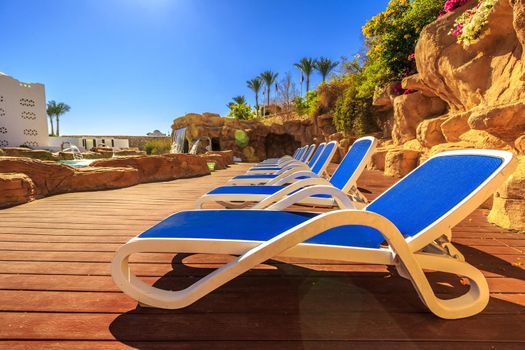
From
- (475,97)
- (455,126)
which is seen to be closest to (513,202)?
(455,126)

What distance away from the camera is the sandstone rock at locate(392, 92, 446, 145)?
7.23 meters

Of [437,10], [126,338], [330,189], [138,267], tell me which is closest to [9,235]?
[138,267]

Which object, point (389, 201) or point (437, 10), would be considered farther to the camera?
point (437, 10)

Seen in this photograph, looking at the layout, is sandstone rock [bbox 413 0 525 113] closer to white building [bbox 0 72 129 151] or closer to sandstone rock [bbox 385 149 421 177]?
sandstone rock [bbox 385 149 421 177]

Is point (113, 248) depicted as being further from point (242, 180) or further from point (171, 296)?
point (242, 180)

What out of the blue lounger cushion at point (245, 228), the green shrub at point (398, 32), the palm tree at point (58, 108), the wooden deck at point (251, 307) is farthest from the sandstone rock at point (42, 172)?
the palm tree at point (58, 108)

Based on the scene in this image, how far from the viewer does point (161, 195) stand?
16.0ft

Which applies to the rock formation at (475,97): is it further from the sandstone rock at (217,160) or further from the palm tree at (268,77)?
the palm tree at (268,77)

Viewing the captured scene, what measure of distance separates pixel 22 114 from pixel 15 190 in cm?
2172

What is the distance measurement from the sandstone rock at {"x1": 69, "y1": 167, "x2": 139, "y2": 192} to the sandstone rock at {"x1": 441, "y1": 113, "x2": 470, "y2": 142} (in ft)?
20.7

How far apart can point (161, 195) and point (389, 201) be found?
4.04m

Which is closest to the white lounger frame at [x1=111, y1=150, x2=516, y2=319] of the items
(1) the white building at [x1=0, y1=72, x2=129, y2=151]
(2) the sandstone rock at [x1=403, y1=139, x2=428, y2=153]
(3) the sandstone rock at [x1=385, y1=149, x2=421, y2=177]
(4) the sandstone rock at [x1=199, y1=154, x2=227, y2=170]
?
(3) the sandstone rock at [x1=385, y1=149, x2=421, y2=177]

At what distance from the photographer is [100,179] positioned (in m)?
5.49

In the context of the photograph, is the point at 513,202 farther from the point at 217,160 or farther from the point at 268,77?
the point at 268,77
